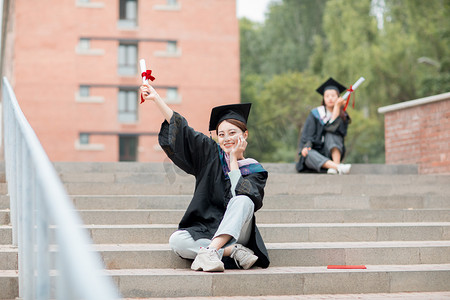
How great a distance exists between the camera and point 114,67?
28.2m

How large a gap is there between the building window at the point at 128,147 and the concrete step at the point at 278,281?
78.0 feet

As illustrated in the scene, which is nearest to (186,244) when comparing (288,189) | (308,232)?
(308,232)

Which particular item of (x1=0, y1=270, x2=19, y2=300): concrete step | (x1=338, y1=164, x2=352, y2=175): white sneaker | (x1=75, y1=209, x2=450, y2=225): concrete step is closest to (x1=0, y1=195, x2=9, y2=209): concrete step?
(x1=75, y1=209, x2=450, y2=225): concrete step

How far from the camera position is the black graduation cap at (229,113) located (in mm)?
5113

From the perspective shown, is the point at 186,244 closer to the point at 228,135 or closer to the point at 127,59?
the point at 228,135

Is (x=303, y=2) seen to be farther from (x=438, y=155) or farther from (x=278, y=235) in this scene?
(x=278, y=235)

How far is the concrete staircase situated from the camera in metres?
4.57

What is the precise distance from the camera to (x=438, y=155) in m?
10.5

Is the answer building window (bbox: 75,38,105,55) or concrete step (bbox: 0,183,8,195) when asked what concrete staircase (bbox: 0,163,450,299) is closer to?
concrete step (bbox: 0,183,8,195)

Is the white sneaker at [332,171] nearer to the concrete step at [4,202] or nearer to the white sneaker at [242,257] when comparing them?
the white sneaker at [242,257]

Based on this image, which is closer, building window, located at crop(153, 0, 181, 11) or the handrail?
the handrail

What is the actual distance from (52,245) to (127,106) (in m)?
26.5

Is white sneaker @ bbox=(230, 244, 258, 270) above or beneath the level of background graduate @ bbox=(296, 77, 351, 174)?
beneath

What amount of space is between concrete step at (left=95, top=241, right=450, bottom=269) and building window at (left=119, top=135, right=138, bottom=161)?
23.1m
